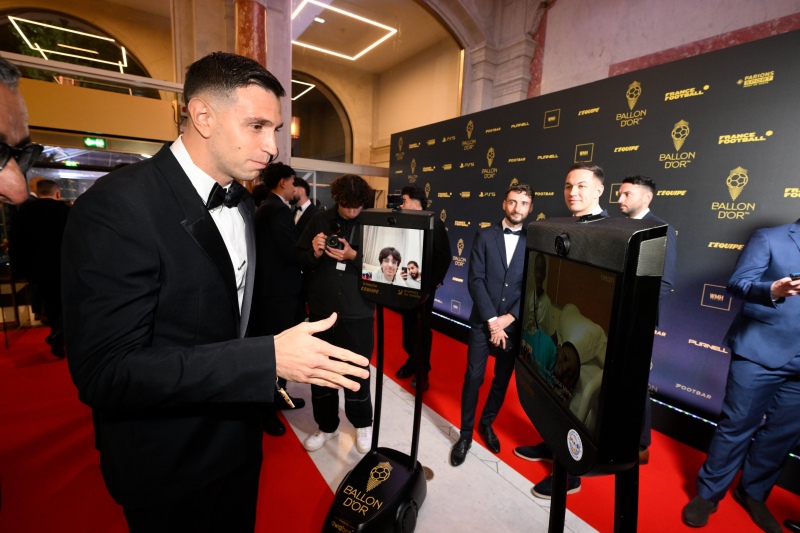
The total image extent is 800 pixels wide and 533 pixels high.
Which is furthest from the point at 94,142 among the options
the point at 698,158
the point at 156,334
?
the point at 698,158

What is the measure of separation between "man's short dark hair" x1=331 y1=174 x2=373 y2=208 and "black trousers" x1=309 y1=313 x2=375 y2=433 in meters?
0.79

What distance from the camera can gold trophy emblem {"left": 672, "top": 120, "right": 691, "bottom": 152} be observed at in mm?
3294

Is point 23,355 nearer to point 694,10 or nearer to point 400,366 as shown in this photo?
point 400,366

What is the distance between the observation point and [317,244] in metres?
2.47

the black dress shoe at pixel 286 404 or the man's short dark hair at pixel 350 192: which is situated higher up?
the man's short dark hair at pixel 350 192

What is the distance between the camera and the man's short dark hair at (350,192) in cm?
240

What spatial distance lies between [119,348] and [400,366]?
146 inches

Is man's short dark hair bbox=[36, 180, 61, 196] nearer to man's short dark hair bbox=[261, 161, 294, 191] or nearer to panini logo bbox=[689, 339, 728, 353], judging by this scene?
man's short dark hair bbox=[261, 161, 294, 191]

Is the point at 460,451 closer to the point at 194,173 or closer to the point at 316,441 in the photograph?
the point at 316,441

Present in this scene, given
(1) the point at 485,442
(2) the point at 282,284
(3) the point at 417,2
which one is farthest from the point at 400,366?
(3) the point at 417,2

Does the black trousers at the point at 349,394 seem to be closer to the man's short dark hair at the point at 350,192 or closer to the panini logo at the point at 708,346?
the man's short dark hair at the point at 350,192

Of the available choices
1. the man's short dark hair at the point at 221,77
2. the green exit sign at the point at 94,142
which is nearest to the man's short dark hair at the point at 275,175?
the man's short dark hair at the point at 221,77

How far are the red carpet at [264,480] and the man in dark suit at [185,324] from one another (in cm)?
108

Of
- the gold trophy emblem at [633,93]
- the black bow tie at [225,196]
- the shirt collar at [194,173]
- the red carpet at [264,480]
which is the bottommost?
the red carpet at [264,480]
